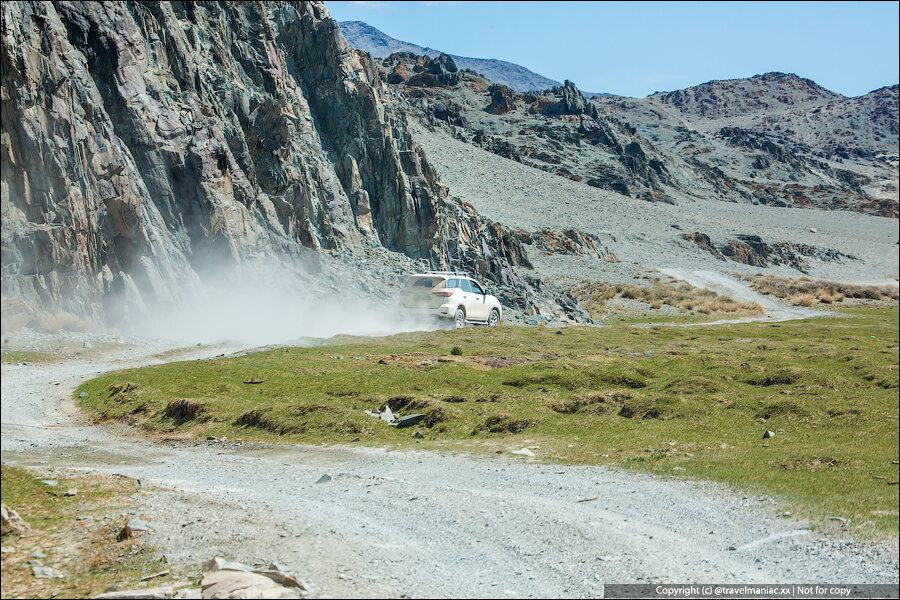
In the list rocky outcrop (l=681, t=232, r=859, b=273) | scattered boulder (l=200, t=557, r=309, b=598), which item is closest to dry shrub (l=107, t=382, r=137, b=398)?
scattered boulder (l=200, t=557, r=309, b=598)

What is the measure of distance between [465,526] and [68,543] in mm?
4925

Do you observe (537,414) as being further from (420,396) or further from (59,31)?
(59,31)

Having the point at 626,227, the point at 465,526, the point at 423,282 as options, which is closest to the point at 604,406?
the point at 465,526

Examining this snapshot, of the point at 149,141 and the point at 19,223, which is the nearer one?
the point at 19,223

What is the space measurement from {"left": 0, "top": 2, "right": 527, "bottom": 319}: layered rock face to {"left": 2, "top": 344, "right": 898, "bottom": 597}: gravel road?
14366 mm

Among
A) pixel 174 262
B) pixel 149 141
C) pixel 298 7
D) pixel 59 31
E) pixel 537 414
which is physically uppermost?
pixel 298 7

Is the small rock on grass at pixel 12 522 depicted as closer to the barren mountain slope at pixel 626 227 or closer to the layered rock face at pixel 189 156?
the layered rock face at pixel 189 156

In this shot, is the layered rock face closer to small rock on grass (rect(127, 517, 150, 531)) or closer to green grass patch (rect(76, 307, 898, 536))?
green grass patch (rect(76, 307, 898, 536))

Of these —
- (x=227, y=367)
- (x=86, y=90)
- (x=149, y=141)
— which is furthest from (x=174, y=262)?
(x=227, y=367)

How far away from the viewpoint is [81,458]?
13.9 m

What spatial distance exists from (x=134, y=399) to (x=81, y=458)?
593 cm

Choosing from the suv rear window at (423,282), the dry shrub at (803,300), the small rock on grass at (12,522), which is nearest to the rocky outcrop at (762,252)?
the dry shrub at (803,300)

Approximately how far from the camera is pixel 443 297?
118 ft

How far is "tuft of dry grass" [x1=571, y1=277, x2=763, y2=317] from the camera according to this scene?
2793 inches
